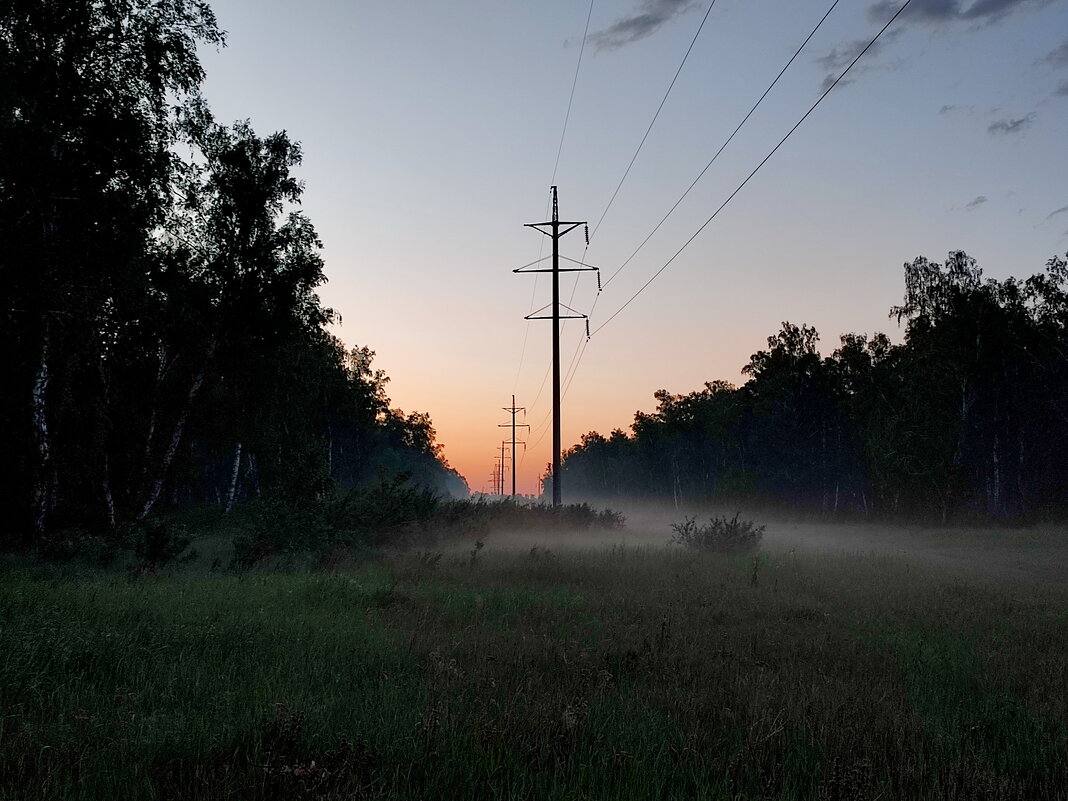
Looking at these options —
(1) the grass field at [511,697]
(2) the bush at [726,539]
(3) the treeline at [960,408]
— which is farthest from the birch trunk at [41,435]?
(3) the treeline at [960,408]

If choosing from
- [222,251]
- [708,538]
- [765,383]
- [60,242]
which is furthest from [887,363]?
[60,242]

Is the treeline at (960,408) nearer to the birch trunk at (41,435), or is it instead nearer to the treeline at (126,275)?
the treeline at (126,275)

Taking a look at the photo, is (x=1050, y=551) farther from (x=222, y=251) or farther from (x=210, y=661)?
(x=222, y=251)

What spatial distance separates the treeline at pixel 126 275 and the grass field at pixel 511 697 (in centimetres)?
708

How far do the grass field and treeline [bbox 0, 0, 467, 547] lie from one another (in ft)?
23.2

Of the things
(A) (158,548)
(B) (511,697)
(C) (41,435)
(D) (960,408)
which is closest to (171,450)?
(C) (41,435)

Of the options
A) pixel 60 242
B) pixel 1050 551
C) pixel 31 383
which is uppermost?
pixel 60 242

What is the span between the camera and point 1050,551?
2305 centimetres

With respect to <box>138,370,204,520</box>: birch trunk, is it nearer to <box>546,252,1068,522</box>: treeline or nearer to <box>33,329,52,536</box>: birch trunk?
<box>33,329,52,536</box>: birch trunk

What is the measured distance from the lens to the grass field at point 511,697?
3.80 metres

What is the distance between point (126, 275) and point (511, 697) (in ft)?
48.8

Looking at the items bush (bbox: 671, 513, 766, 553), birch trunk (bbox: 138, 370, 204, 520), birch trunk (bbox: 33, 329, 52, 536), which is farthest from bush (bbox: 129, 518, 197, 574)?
bush (bbox: 671, 513, 766, 553)

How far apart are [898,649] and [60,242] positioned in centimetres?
1718

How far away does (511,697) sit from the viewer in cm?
523
